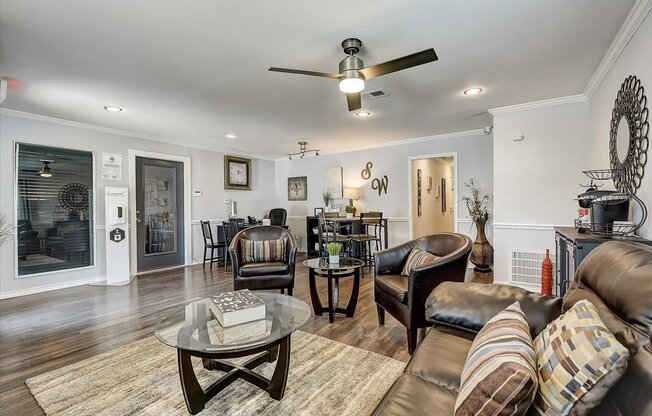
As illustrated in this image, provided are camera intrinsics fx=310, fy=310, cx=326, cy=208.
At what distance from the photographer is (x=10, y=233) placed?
3990 mm

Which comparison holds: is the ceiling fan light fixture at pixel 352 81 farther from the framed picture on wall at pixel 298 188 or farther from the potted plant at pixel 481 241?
the framed picture on wall at pixel 298 188

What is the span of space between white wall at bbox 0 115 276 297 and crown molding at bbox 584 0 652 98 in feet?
20.0

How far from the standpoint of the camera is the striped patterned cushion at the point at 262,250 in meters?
3.62

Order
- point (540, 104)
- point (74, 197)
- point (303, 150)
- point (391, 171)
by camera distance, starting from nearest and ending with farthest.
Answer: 1. point (540, 104)
2. point (74, 197)
3. point (391, 171)
4. point (303, 150)

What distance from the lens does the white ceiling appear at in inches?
78.6

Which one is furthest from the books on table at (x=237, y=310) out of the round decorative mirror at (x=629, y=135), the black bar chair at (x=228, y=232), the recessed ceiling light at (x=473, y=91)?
the black bar chair at (x=228, y=232)

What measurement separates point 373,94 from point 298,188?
14.4 feet

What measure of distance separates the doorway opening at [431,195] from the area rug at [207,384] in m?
4.06

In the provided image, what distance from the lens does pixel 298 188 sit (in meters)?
7.64

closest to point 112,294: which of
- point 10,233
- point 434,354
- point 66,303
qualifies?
point 66,303

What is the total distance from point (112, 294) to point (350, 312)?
3229 millimetres

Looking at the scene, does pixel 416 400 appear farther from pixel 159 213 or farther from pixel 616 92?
pixel 159 213

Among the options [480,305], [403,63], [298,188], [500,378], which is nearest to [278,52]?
[403,63]

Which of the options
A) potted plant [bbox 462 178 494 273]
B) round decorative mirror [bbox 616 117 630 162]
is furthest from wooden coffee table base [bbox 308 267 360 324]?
potted plant [bbox 462 178 494 273]
